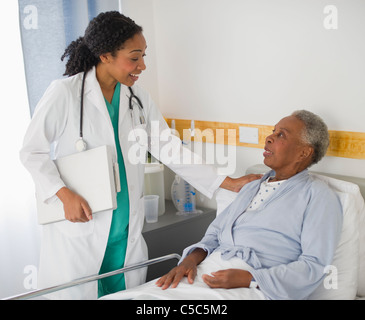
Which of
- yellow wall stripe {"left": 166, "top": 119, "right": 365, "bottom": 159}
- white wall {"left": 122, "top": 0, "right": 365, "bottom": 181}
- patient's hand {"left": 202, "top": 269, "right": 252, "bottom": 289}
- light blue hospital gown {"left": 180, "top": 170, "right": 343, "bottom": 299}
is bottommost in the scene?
patient's hand {"left": 202, "top": 269, "right": 252, "bottom": 289}

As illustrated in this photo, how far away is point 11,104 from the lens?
241 centimetres

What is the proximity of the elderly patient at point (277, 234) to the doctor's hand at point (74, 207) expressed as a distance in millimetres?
382

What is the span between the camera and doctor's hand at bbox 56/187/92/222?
1.83 metres

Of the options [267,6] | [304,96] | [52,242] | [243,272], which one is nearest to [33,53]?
[52,242]

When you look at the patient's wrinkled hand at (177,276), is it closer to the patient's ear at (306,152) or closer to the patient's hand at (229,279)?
the patient's hand at (229,279)

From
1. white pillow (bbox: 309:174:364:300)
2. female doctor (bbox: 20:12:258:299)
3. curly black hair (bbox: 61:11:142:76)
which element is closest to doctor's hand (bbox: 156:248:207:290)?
female doctor (bbox: 20:12:258:299)

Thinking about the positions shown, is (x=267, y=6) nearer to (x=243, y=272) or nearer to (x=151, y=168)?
(x=151, y=168)

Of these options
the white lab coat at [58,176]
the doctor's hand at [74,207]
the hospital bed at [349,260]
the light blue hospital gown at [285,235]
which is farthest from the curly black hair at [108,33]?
the hospital bed at [349,260]

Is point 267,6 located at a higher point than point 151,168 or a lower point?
higher

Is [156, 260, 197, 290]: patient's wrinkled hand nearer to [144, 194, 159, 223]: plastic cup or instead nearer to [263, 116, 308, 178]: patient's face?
[263, 116, 308, 178]: patient's face

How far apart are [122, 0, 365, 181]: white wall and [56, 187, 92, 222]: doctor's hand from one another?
1022 mm

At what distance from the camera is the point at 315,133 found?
1.90m

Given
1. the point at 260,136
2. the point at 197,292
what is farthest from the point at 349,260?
the point at 260,136
